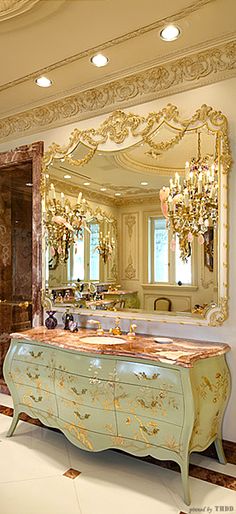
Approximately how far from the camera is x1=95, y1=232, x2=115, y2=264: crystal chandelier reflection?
10.1 ft

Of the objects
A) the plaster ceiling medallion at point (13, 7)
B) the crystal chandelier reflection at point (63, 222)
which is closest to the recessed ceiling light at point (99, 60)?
the plaster ceiling medallion at point (13, 7)

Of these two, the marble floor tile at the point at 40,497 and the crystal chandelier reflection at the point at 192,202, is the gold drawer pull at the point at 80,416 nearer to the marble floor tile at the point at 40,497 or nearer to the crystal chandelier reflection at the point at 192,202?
the marble floor tile at the point at 40,497

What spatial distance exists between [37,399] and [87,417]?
20.9 inches

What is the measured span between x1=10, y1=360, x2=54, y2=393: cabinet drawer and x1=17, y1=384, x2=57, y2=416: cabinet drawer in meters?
0.04

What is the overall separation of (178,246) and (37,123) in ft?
6.54

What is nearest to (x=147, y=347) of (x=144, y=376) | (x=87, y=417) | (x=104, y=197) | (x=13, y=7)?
(x=144, y=376)

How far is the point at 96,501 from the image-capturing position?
2080 mm

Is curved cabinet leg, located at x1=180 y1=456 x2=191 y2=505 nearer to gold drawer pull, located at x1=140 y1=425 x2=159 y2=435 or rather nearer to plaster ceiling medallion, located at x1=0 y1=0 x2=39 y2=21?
gold drawer pull, located at x1=140 y1=425 x2=159 y2=435

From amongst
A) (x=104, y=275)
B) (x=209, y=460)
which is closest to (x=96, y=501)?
(x=209, y=460)

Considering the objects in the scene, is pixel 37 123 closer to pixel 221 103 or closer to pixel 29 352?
pixel 221 103

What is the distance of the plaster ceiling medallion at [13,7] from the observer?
2.11 meters

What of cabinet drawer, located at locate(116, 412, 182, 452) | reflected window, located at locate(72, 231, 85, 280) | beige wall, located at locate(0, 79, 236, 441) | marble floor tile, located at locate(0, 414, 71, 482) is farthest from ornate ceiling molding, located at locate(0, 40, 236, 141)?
marble floor tile, located at locate(0, 414, 71, 482)

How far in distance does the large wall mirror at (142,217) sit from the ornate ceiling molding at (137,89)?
169 millimetres

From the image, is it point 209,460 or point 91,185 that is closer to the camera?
point 209,460
